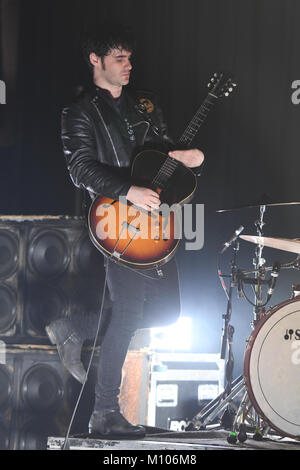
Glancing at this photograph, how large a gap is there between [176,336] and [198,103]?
165 cm

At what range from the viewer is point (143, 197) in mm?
2350

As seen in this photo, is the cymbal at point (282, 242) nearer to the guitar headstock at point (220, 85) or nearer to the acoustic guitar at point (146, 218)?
the acoustic guitar at point (146, 218)

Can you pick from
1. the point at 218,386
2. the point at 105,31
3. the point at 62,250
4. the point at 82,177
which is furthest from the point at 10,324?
the point at 105,31

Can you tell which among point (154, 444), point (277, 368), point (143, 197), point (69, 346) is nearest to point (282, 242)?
point (277, 368)

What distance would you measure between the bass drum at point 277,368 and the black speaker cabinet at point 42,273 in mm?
950

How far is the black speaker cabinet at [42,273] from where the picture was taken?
3.04 m

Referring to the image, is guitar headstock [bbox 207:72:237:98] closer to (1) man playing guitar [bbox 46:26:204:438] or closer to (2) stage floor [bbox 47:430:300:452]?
(1) man playing guitar [bbox 46:26:204:438]

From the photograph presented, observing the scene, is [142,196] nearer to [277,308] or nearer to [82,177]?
[82,177]

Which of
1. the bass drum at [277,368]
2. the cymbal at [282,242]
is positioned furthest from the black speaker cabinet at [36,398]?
the cymbal at [282,242]

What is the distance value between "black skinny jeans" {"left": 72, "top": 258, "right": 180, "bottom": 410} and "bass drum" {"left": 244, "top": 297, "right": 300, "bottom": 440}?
1.29ft

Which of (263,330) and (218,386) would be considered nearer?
(263,330)

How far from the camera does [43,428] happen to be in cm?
292

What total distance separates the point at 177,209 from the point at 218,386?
151 centimetres

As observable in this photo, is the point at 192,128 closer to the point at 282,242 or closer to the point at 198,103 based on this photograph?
the point at 282,242
